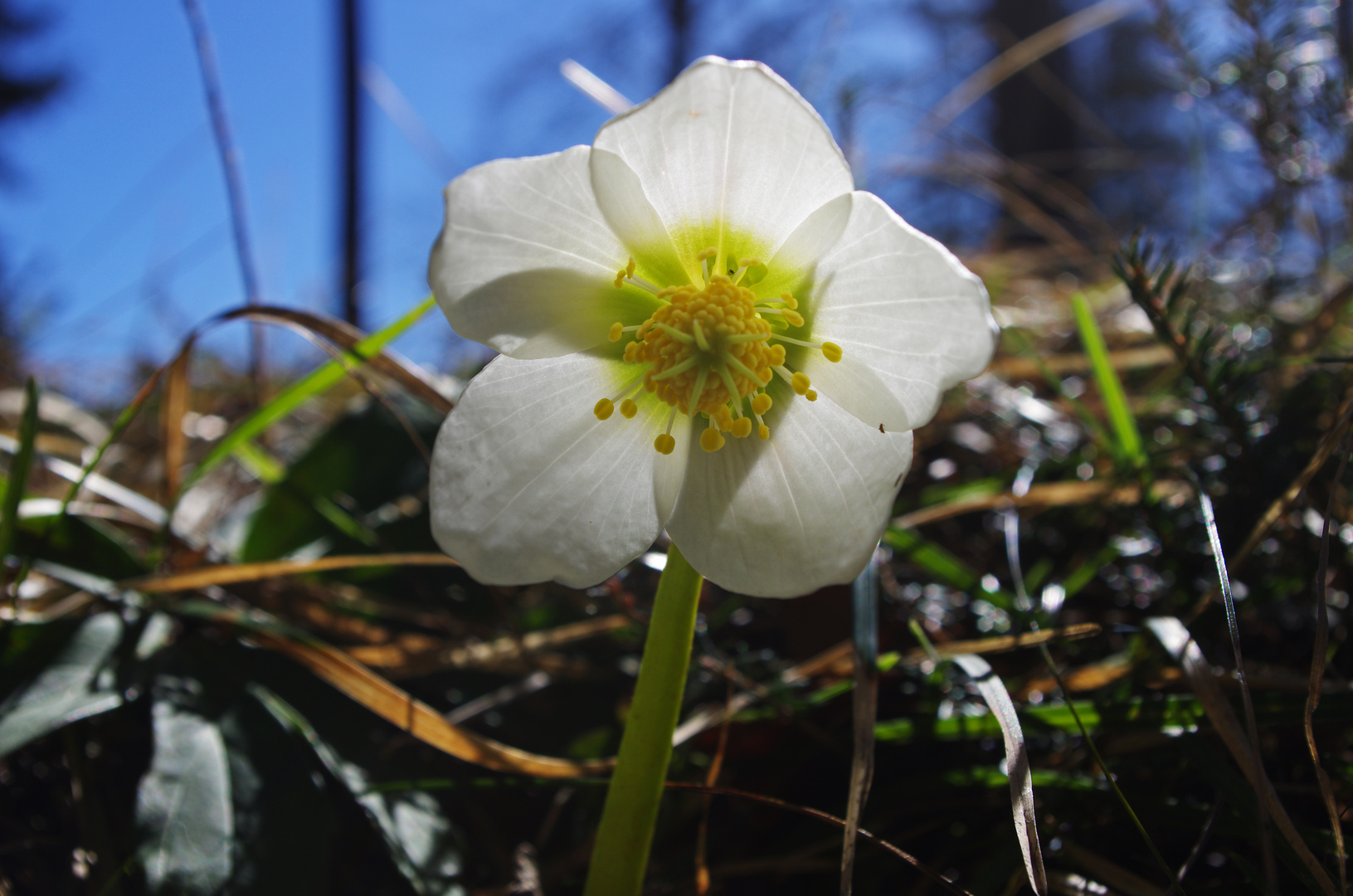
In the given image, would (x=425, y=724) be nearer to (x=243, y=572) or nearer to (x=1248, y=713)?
(x=243, y=572)

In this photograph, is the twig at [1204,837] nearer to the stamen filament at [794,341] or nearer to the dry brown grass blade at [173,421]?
the stamen filament at [794,341]

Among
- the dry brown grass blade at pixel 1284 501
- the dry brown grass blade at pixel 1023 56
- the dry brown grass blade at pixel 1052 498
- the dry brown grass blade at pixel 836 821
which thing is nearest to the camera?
the dry brown grass blade at pixel 836 821

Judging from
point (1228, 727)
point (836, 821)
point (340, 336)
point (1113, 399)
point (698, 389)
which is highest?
point (1113, 399)

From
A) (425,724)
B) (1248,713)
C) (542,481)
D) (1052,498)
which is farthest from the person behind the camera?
(1052,498)

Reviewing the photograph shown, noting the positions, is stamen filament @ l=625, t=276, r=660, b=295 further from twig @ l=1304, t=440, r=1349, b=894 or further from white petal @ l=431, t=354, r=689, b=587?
twig @ l=1304, t=440, r=1349, b=894

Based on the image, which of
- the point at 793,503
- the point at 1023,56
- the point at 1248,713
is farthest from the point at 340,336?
the point at 1023,56

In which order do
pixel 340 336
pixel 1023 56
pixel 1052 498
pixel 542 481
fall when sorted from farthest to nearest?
pixel 1023 56
pixel 1052 498
pixel 340 336
pixel 542 481

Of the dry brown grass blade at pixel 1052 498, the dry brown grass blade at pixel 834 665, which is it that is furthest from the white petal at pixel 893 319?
the dry brown grass blade at pixel 1052 498
